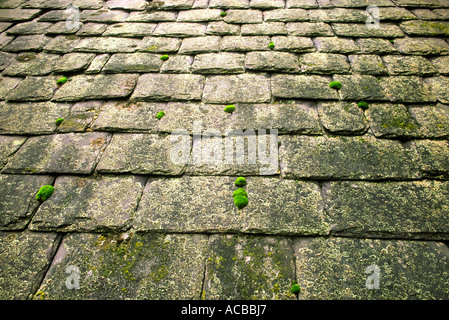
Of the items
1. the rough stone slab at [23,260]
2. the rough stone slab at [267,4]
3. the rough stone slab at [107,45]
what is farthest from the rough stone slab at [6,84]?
the rough stone slab at [267,4]

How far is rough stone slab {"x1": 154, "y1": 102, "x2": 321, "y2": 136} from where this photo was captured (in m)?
1.77

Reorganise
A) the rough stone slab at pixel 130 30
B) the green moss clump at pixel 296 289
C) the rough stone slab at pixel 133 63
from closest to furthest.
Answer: the green moss clump at pixel 296 289, the rough stone slab at pixel 133 63, the rough stone slab at pixel 130 30

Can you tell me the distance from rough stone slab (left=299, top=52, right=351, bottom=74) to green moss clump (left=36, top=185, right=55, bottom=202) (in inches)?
85.2

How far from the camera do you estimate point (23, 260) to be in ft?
4.22

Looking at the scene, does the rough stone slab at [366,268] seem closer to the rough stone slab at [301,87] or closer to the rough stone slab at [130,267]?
the rough stone slab at [130,267]

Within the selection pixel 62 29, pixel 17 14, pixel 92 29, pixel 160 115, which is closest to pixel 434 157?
pixel 160 115

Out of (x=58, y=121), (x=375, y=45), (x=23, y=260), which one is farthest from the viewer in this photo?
(x=375, y=45)

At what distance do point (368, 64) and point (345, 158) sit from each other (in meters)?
1.13

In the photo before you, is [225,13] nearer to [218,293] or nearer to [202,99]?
[202,99]

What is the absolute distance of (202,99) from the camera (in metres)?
1.95

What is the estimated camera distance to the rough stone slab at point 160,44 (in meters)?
A: 2.35

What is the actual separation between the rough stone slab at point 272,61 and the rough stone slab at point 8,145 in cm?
193

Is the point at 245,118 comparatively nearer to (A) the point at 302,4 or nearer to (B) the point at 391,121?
(B) the point at 391,121
